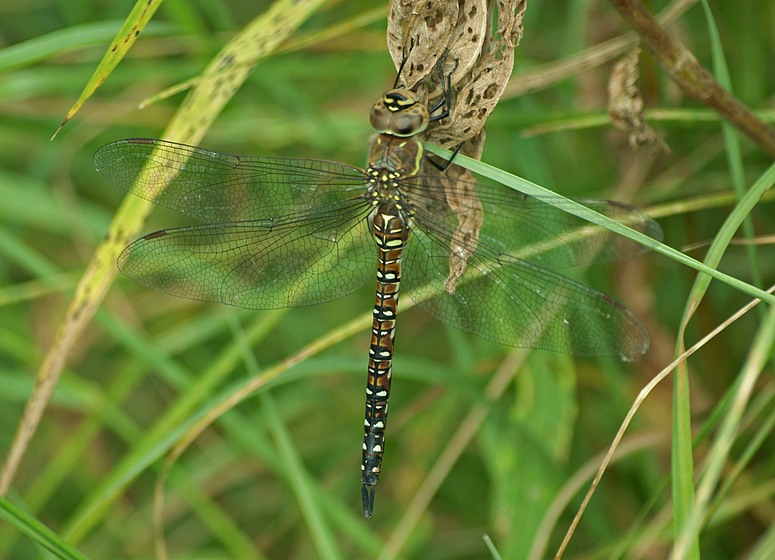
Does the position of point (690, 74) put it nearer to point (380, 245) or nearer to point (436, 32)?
point (436, 32)

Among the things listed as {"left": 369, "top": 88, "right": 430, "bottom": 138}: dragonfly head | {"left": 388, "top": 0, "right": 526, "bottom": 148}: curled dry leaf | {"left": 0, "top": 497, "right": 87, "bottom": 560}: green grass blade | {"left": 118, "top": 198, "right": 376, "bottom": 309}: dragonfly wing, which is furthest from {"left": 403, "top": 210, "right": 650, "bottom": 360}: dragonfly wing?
{"left": 0, "top": 497, "right": 87, "bottom": 560}: green grass blade

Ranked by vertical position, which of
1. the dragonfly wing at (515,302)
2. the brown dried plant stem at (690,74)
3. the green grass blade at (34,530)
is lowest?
the green grass blade at (34,530)

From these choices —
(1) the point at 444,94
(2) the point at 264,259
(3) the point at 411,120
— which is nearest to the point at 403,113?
(3) the point at 411,120

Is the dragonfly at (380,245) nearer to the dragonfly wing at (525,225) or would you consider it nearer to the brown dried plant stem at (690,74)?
the dragonfly wing at (525,225)

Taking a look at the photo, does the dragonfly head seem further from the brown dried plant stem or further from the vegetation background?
the brown dried plant stem

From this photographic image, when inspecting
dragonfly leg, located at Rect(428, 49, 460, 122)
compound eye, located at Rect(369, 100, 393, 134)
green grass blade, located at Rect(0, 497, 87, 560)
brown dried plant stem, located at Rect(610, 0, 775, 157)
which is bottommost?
green grass blade, located at Rect(0, 497, 87, 560)

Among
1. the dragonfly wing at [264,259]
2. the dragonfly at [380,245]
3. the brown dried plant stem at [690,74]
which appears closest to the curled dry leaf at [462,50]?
the dragonfly at [380,245]

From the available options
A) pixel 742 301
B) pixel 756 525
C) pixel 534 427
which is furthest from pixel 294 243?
pixel 756 525
